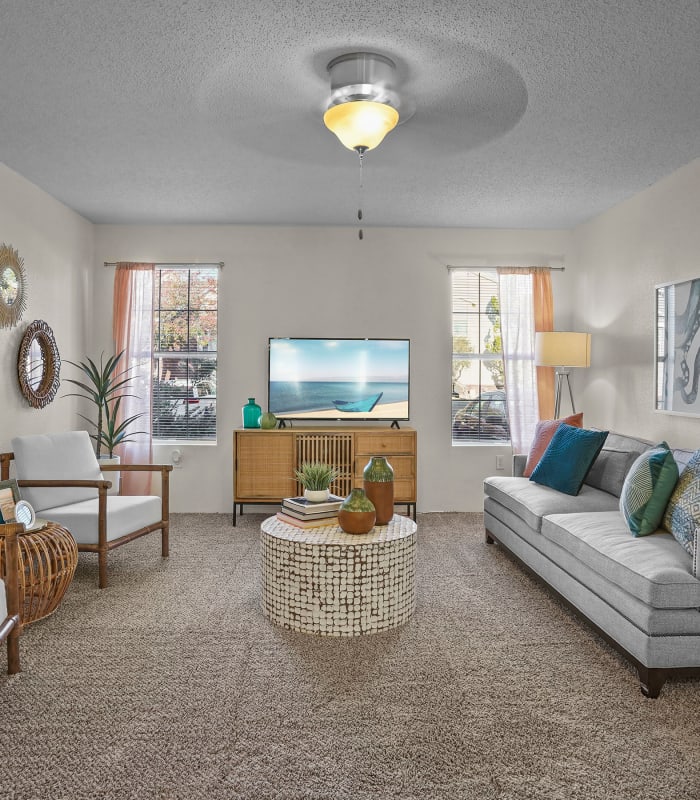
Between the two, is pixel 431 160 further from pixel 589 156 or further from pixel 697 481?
pixel 697 481

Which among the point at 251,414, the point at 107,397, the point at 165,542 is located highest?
the point at 107,397

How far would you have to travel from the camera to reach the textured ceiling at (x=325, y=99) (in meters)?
2.32

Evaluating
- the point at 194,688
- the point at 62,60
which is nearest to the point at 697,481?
the point at 194,688

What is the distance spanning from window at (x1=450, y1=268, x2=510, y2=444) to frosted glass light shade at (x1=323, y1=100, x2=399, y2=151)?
2.76 meters

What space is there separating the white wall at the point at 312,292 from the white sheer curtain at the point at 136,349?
0.15 m

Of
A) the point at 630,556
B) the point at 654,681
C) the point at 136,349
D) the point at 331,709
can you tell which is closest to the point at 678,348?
the point at 630,556

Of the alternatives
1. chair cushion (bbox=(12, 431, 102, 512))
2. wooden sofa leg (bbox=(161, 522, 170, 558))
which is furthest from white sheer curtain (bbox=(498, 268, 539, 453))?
chair cushion (bbox=(12, 431, 102, 512))

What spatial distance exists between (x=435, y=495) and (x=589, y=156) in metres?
3.07

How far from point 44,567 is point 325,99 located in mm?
2673

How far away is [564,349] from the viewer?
4.83 metres

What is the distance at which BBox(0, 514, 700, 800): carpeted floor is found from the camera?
179cm

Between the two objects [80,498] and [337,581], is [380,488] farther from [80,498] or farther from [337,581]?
[80,498]

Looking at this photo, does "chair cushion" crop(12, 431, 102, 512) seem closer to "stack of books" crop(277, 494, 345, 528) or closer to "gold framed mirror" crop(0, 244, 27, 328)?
"gold framed mirror" crop(0, 244, 27, 328)

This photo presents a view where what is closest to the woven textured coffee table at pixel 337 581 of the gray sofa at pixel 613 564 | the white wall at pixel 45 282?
the gray sofa at pixel 613 564
